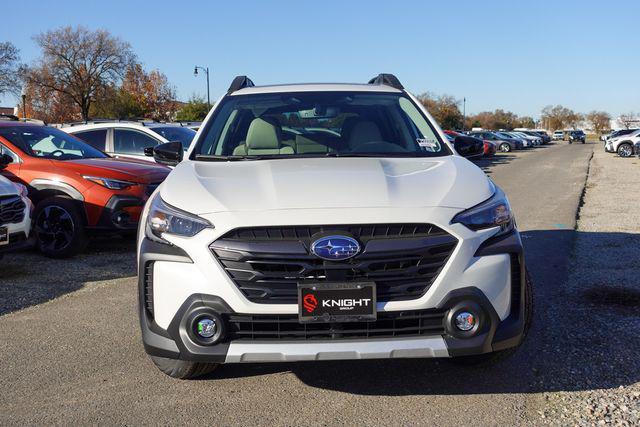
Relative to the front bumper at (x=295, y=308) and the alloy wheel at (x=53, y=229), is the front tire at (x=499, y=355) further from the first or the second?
the alloy wheel at (x=53, y=229)

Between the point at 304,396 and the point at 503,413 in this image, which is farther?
the point at 304,396

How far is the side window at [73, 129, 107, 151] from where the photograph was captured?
11242 millimetres

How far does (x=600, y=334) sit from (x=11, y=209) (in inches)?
216

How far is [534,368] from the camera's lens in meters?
3.98

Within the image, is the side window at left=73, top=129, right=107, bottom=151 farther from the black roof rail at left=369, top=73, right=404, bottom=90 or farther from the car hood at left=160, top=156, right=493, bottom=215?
the car hood at left=160, top=156, right=493, bottom=215

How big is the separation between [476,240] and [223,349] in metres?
1.33

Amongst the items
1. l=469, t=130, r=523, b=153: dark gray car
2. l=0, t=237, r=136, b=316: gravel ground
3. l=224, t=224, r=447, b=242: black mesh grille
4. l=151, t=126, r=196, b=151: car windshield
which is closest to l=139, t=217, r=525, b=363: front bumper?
l=224, t=224, r=447, b=242: black mesh grille

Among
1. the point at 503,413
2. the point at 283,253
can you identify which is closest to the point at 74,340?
the point at 283,253

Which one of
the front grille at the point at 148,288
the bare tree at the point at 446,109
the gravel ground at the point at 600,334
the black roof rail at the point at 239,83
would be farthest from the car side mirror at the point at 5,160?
the bare tree at the point at 446,109

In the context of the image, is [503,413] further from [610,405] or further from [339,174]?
[339,174]

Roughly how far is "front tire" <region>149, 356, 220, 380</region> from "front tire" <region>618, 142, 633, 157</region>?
38.7m

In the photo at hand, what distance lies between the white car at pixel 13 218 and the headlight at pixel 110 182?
0.84 metres

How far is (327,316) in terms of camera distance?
313 centimetres

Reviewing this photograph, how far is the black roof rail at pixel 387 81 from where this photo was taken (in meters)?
5.41
